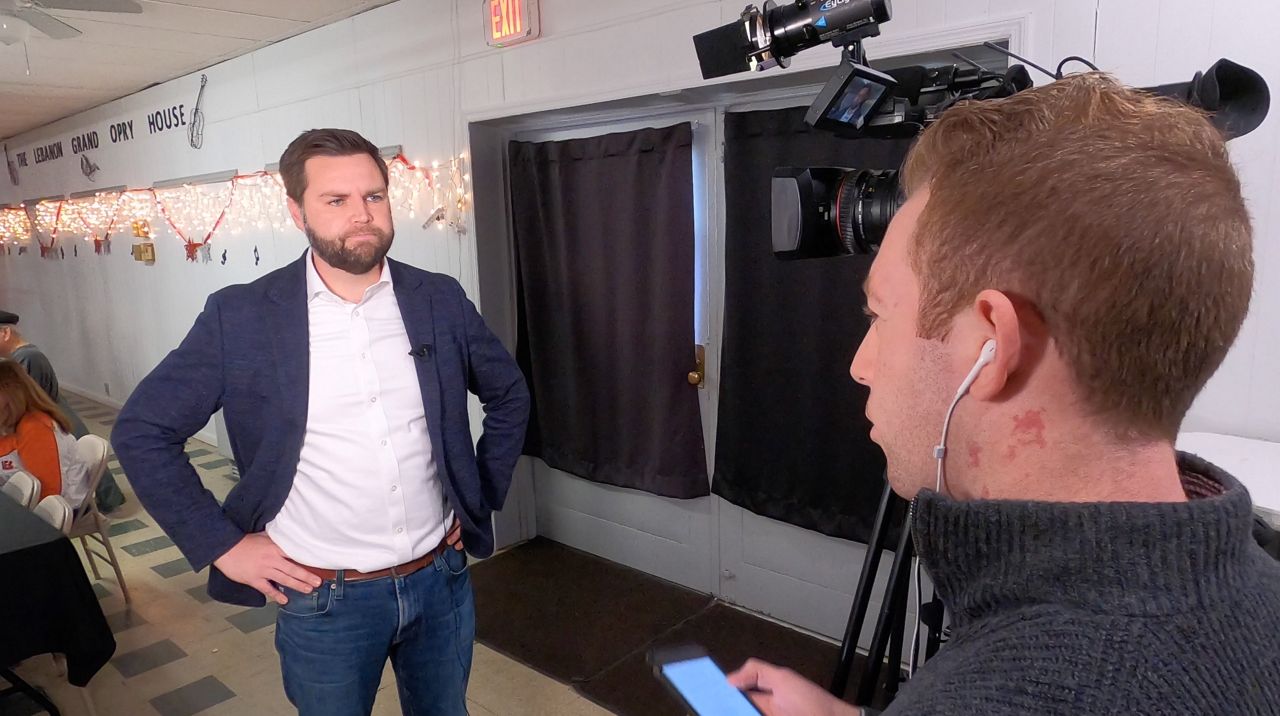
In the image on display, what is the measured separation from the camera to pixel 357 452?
1.44 metres

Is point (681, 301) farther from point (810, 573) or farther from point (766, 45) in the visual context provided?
point (766, 45)

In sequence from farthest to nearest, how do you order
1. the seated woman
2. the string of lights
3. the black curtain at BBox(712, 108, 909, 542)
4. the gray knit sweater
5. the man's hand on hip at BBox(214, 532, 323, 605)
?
the string of lights
the seated woman
the black curtain at BBox(712, 108, 909, 542)
the man's hand on hip at BBox(214, 532, 323, 605)
the gray knit sweater

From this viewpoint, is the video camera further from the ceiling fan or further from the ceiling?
the ceiling fan

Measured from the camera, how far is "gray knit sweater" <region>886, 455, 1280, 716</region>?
0.40 m

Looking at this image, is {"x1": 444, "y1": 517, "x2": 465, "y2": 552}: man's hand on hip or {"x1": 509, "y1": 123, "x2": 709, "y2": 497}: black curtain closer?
{"x1": 444, "y1": 517, "x2": 465, "y2": 552}: man's hand on hip

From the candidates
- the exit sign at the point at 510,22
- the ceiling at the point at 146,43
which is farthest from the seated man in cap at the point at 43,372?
the exit sign at the point at 510,22

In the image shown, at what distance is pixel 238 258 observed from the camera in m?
4.79

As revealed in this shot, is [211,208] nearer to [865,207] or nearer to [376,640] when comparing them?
[376,640]

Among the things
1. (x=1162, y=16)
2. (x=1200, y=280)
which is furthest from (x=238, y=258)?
(x=1200, y=280)

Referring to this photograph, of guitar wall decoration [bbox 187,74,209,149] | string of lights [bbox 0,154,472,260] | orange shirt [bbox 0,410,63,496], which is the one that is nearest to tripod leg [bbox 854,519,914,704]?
string of lights [bbox 0,154,472,260]

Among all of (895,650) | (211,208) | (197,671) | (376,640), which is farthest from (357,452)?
(211,208)

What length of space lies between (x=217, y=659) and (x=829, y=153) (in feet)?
9.04

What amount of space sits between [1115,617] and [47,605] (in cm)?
241

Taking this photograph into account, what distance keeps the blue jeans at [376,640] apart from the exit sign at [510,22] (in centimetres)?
215
